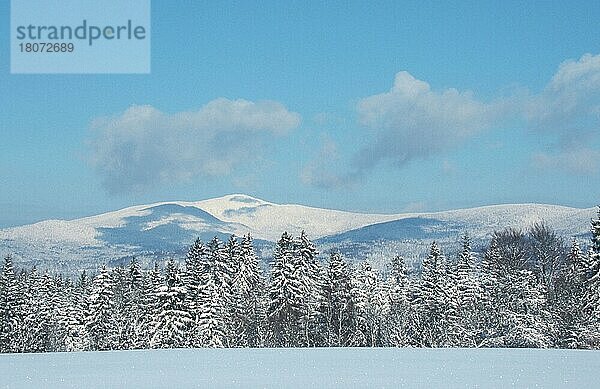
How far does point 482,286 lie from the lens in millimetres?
52156

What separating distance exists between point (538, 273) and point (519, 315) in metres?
4.62

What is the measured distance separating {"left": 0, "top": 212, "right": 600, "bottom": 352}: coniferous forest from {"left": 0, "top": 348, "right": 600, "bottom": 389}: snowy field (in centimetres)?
2414

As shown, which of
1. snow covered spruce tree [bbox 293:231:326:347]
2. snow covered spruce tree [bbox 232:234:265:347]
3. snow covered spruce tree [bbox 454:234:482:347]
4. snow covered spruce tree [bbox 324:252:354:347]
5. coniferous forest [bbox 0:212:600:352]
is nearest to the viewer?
coniferous forest [bbox 0:212:600:352]

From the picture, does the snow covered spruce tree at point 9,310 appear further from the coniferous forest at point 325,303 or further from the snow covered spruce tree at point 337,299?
the snow covered spruce tree at point 337,299

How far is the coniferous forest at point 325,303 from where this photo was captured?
4591 centimetres

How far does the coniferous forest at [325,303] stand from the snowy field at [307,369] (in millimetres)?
24143

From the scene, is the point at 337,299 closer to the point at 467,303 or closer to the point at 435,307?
the point at 435,307

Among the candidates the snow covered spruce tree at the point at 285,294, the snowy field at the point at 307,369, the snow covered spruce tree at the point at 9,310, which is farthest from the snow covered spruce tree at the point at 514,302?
the snow covered spruce tree at the point at 9,310

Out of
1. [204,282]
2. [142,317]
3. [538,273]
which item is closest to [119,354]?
[204,282]

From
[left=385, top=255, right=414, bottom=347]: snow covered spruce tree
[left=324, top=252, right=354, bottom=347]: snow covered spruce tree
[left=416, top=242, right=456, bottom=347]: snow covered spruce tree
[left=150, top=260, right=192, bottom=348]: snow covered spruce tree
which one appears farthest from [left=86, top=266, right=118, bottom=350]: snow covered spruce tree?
[left=416, top=242, right=456, bottom=347]: snow covered spruce tree

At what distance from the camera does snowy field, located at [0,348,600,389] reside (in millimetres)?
14008

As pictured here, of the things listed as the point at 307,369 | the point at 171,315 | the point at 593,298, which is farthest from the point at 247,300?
the point at 307,369

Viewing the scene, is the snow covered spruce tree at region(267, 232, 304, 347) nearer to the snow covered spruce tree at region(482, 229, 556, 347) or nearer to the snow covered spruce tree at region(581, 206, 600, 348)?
the snow covered spruce tree at region(482, 229, 556, 347)

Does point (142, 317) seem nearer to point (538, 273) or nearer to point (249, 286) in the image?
point (249, 286)
